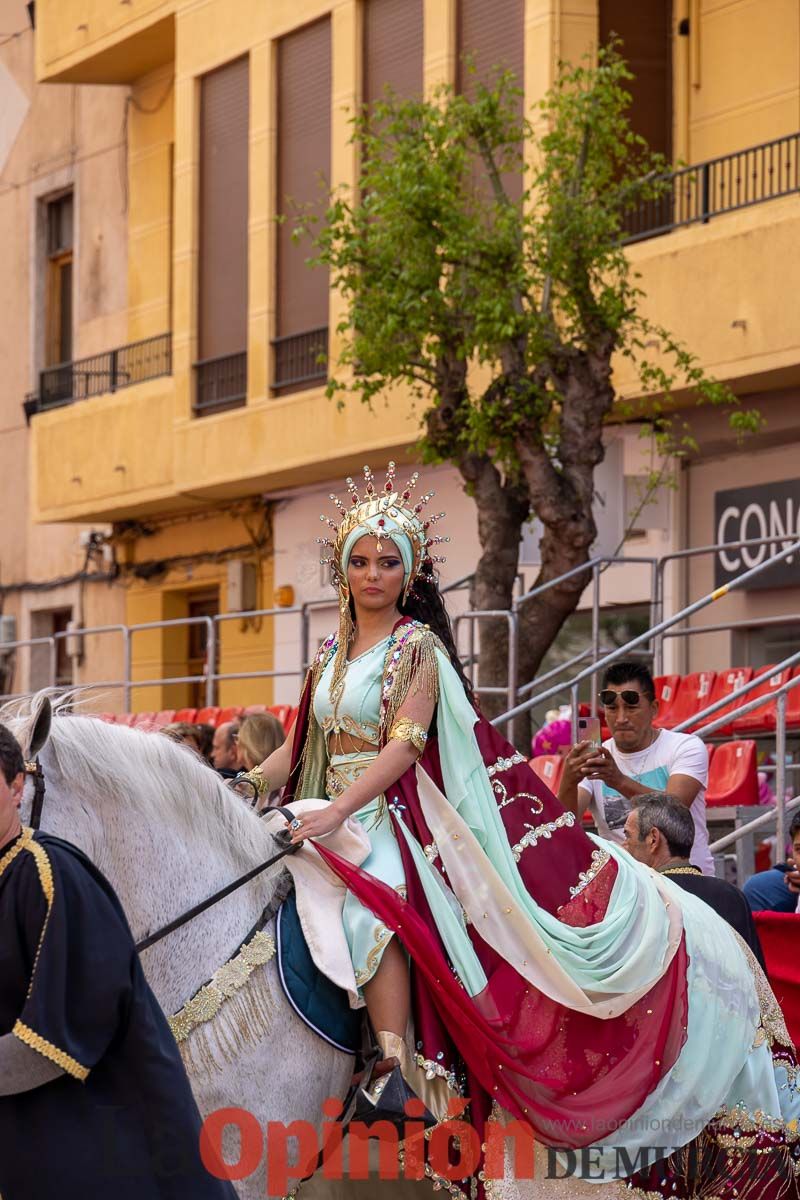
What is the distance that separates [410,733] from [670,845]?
152 centimetres

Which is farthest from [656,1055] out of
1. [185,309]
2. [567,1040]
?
[185,309]

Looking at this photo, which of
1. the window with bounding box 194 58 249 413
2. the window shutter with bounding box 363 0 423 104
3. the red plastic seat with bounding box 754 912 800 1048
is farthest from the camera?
the window with bounding box 194 58 249 413

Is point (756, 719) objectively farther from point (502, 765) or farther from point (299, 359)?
point (299, 359)

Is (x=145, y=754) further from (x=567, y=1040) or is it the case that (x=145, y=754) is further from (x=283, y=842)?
(x=567, y=1040)

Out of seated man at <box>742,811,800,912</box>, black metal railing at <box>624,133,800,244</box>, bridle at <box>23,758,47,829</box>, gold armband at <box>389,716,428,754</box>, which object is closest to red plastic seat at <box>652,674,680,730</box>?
black metal railing at <box>624,133,800,244</box>

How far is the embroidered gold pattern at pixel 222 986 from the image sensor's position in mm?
4695

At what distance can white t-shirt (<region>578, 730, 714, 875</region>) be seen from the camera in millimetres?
7320

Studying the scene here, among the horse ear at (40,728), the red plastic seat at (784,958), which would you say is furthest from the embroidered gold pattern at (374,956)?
the red plastic seat at (784,958)

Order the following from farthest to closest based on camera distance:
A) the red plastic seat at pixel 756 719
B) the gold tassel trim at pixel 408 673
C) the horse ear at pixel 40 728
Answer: the red plastic seat at pixel 756 719 → the gold tassel trim at pixel 408 673 → the horse ear at pixel 40 728

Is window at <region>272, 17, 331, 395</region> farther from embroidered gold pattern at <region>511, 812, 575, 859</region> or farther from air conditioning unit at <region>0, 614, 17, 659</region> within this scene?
embroidered gold pattern at <region>511, 812, 575, 859</region>

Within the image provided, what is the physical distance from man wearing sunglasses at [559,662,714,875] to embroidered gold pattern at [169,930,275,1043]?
2233 mm

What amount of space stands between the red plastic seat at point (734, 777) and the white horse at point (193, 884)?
6174 millimetres

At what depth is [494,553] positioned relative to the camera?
1372cm

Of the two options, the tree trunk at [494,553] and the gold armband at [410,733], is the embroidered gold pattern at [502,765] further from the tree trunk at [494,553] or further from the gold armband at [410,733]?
the tree trunk at [494,553]
